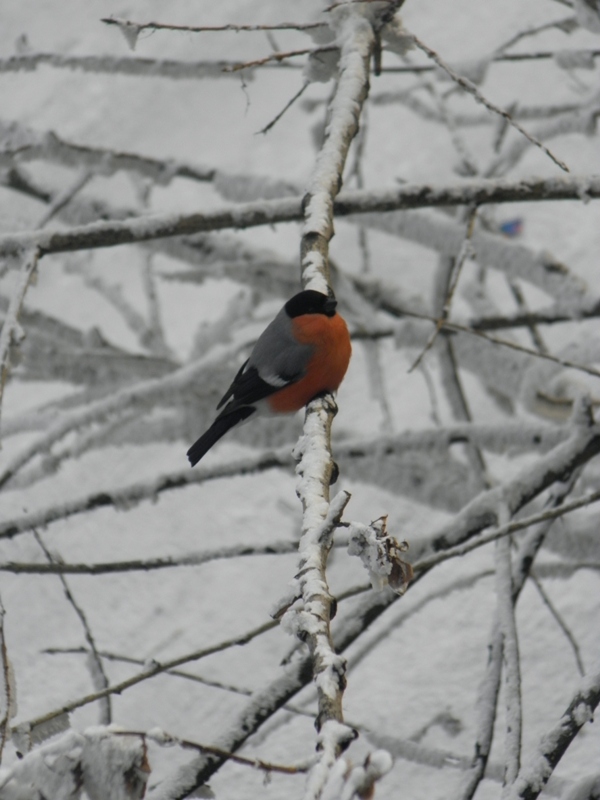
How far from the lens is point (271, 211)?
1.58 m

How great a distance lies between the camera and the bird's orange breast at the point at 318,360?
5.22ft

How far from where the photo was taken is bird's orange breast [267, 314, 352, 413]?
1.59 metres

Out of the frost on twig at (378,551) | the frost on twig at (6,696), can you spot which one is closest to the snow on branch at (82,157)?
the frost on twig at (6,696)

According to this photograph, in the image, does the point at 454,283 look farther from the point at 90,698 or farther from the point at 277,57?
the point at 90,698

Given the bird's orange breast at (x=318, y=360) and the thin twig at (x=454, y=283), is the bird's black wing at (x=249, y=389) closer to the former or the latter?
the bird's orange breast at (x=318, y=360)

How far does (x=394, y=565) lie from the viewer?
72 centimetres

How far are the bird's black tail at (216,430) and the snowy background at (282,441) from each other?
0.45 feet

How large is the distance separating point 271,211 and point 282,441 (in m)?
0.98

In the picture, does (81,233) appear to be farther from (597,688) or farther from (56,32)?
(56,32)

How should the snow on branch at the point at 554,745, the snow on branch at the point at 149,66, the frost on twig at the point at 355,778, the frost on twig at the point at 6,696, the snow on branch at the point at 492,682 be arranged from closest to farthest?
the frost on twig at the point at 355,778, the frost on twig at the point at 6,696, the snow on branch at the point at 554,745, the snow on branch at the point at 492,682, the snow on branch at the point at 149,66

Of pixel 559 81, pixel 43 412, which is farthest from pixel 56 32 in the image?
pixel 43 412

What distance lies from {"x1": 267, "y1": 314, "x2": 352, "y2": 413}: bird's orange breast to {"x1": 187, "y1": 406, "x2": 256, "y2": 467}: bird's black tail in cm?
6

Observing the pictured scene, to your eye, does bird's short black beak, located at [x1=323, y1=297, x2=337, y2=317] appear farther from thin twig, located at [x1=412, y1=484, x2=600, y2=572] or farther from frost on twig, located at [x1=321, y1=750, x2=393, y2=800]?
frost on twig, located at [x1=321, y1=750, x2=393, y2=800]

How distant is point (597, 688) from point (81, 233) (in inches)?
39.2
